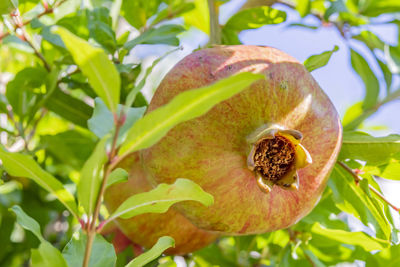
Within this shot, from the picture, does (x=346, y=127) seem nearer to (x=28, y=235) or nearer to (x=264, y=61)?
(x=264, y=61)

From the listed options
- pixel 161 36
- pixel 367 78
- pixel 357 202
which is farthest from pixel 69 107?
pixel 367 78

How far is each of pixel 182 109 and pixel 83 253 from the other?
332mm

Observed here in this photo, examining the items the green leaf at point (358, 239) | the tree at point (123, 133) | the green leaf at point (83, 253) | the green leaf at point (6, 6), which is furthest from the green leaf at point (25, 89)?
the green leaf at point (358, 239)

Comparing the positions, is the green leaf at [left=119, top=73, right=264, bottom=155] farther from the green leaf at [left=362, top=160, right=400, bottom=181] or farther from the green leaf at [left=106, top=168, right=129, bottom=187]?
the green leaf at [left=362, top=160, right=400, bottom=181]

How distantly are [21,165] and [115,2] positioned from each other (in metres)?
0.91

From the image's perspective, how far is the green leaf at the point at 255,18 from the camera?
3.91 ft

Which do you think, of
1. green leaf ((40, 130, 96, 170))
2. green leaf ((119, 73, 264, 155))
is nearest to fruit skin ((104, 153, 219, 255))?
green leaf ((40, 130, 96, 170))

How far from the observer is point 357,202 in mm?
1048

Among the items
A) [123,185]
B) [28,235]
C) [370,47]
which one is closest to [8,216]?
[28,235]

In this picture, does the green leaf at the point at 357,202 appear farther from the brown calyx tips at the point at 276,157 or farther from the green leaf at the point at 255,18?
the green leaf at the point at 255,18

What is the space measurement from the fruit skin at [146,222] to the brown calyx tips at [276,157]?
0.28 m

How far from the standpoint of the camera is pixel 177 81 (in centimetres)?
88

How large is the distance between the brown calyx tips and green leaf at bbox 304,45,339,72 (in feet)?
0.72

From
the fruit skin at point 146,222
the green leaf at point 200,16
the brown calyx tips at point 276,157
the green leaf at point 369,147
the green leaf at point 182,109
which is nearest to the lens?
the green leaf at point 182,109
